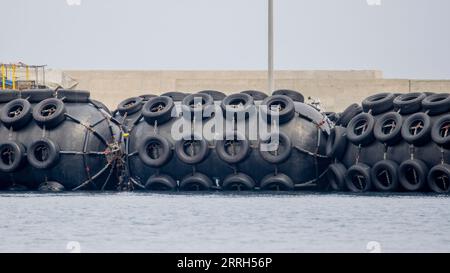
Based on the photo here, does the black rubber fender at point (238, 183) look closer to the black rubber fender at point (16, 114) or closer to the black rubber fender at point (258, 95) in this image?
the black rubber fender at point (258, 95)

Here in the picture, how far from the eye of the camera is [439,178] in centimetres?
4484

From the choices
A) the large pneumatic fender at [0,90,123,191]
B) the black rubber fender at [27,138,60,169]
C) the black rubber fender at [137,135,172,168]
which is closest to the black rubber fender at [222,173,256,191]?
the black rubber fender at [137,135,172,168]

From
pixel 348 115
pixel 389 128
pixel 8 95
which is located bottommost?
pixel 389 128

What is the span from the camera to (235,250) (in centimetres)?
3159

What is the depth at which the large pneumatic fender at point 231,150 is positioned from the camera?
154 ft

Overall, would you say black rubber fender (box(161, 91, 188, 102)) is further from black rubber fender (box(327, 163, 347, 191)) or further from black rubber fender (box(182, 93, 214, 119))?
black rubber fender (box(327, 163, 347, 191))

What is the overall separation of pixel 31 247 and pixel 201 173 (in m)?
15.4

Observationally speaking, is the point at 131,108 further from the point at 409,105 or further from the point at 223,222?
the point at 223,222

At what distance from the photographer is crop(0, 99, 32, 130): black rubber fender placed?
46.8 meters

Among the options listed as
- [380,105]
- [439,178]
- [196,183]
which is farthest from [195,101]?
[439,178]

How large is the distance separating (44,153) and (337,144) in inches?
396

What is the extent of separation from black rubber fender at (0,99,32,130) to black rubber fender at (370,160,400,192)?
11905 mm
